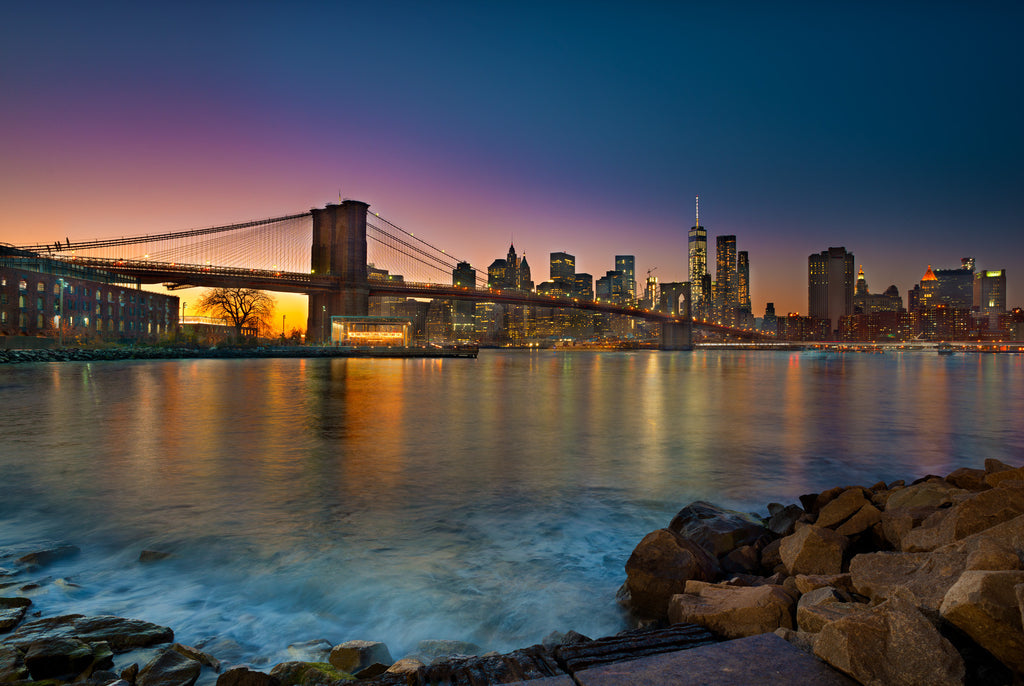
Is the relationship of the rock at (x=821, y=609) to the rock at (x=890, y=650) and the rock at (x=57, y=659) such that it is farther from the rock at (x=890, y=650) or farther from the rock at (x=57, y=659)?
the rock at (x=57, y=659)

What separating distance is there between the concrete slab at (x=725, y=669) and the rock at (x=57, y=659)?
316 cm

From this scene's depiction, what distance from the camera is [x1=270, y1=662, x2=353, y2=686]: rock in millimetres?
3414

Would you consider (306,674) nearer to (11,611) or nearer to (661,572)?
(11,611)

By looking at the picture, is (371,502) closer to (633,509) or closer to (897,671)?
(633,509)

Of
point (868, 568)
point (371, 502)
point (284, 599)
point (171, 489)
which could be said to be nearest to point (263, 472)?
point (171, 489)

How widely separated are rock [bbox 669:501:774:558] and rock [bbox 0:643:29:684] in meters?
5.18

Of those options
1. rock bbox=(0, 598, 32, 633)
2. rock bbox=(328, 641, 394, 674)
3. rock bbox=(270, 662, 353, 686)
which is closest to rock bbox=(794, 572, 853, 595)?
rock bbox=(328, 641, 394, 674)

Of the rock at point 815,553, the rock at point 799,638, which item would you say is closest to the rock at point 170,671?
the rock at point 799,638

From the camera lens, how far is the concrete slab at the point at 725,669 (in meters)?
2.54

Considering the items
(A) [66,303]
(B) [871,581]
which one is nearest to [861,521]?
(B) [871,581]

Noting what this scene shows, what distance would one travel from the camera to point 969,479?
6770 mm

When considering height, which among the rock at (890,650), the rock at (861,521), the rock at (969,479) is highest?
the rock at (890,650)

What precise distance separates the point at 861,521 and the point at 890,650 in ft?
11.5

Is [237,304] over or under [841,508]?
over
